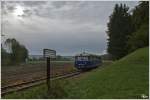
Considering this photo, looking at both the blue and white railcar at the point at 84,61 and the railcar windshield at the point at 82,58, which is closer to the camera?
the blue and white railcar at the point at 84,61

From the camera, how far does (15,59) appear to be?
65688 mm

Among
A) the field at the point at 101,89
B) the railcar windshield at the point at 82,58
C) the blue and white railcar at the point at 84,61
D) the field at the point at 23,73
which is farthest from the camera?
the railcar windshield at the point at 82,58

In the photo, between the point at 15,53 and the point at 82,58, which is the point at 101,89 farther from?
the point at 15,53

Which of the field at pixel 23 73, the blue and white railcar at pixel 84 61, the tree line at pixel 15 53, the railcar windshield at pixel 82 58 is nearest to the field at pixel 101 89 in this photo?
the field at pixel 23 73

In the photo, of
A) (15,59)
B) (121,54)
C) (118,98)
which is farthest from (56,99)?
(121,54)

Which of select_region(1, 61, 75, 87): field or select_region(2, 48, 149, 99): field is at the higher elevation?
select_region(2, 48, 149, 99): field

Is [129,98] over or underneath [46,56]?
underneath

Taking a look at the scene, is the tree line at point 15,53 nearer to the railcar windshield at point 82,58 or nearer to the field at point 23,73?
the field at point 23,73

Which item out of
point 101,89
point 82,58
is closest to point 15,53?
point 82,58

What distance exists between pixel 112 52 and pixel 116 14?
27.6ft

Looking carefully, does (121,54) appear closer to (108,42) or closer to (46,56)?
(108,42)

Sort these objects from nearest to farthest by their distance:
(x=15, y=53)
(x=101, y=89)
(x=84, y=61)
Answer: (x=101, y=89), (x=84, y=61), (x=15, y=53)

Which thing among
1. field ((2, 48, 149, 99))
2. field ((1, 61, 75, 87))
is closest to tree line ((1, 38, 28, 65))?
field ((1, 61, 75, 87))

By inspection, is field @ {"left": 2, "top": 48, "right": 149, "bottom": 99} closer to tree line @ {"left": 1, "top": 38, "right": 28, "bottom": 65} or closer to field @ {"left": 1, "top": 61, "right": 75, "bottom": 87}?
field @ {"left": 1, "top": 61, "right": 75, "bottom": 87}
